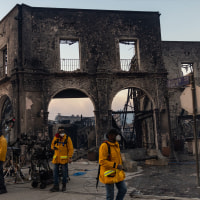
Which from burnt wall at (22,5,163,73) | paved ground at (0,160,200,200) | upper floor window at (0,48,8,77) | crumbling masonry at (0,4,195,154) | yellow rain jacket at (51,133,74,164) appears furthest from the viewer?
upper floor window at (0,48,8,77)

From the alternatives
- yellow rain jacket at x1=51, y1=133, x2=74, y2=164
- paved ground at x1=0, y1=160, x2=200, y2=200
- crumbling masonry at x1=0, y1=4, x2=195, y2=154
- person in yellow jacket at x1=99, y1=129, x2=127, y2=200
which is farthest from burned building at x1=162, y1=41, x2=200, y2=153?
person in yellow jacket at x1=99, y1=129, x2=127, y2=200

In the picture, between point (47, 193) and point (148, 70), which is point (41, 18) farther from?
point (47, 193)

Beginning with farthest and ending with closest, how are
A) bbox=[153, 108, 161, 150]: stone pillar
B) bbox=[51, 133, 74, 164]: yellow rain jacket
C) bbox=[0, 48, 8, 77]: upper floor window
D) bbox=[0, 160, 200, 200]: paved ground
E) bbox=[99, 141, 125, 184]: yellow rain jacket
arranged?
bbox=[0, 48, 8, 77]: upper floor window, bbox=[153, 108, 161, 150]: stone pillar, bbox=[51, 133, 74, 164]: yellow rain jacket, bbox=[0, 160, 200, 200]: paved ground, bbox=[99, 141, 125, 184]: yellow rain jacket

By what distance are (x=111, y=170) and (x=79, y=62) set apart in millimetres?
12749

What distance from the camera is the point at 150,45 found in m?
17.4

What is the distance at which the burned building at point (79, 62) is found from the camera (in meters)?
15.4

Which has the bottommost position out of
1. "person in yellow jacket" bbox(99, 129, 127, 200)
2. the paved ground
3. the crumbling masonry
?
the paved ground

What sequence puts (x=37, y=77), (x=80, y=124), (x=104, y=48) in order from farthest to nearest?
(x=80, y=124) → (x=104, y=48) → (x=37, y=77)

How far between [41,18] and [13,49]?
8.80 ft

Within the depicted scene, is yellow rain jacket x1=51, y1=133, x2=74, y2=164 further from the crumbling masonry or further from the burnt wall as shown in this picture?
the burnt wall

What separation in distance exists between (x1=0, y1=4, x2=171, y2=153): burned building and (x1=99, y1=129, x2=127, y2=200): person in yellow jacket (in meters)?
11.2

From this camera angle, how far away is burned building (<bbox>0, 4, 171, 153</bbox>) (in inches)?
605

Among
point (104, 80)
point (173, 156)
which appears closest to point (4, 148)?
point (173, 156)

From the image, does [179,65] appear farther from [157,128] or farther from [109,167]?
[109,167]
